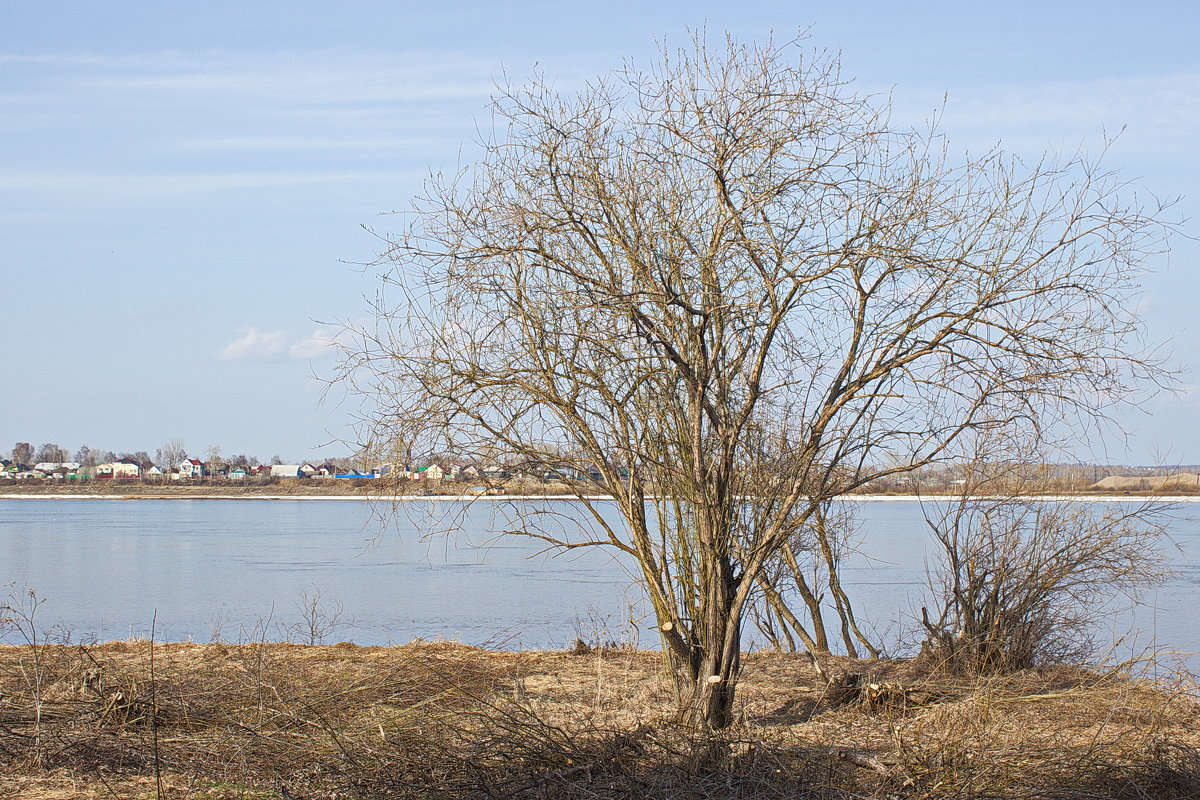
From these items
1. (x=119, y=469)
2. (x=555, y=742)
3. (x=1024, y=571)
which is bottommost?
(x=555, y=742)

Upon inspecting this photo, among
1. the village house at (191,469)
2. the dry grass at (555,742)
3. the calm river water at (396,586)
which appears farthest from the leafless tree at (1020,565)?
the village house at (191,469)

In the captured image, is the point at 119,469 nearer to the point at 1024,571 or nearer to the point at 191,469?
the point at 191,469

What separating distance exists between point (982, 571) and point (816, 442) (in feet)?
13.5

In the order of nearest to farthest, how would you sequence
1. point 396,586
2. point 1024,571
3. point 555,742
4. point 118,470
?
point 555,742 → point 1024,571 → point 396,586 → point 118,470

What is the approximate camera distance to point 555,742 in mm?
5941

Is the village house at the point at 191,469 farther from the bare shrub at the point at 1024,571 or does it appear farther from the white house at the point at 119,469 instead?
the bare shrub at the point at 1024,571

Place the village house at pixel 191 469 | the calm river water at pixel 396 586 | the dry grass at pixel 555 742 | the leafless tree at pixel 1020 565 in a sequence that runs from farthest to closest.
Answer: the village house at pixel 191 469
the calm river water at pixel 396 586
the leafless tree at pixel 1020 565
the dry grass at pixel 555 742

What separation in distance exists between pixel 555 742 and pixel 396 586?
65.2 ft

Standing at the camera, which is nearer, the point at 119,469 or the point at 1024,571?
the point at 1024,571

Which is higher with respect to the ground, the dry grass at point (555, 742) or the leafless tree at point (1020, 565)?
the leafless tree at point (1020, 565)

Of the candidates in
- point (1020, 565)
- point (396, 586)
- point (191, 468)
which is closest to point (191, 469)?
point (191, 468)

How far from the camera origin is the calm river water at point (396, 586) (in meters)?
16.2

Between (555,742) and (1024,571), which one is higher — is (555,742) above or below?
below

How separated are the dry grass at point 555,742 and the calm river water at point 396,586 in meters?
1.50
